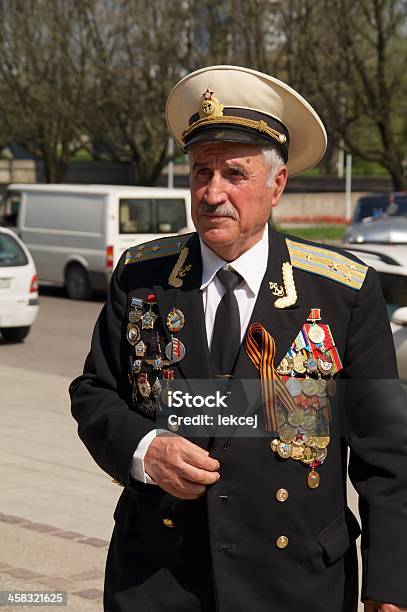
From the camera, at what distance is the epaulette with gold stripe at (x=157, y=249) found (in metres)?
3.07

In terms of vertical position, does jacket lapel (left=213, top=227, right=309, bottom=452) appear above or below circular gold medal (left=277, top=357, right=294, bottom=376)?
above

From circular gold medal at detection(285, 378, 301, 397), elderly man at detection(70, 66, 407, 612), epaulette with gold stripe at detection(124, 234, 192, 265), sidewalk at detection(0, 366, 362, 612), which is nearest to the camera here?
elderly man at detection(70, 66, 407, 612)

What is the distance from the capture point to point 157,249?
3.10m

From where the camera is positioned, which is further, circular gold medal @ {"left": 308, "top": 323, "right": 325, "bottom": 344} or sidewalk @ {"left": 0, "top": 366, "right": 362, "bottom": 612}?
sidewalk @ {"left": 0, "top": 366, "right": 362, "bottom": 612}

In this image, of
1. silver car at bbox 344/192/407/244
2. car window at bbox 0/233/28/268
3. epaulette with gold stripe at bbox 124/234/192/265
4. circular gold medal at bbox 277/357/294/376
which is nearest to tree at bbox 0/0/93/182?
silver car at bbox 344/192/407/244

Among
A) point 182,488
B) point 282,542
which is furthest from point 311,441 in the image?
point 182,488

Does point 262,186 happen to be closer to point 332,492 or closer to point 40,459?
point 332,492

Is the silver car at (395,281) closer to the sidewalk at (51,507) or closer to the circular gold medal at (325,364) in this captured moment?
the sidewalk at (51,507)

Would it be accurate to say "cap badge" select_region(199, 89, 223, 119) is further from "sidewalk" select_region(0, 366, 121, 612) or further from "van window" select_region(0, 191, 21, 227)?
"van window" select_region(0, 191, 21, 227)

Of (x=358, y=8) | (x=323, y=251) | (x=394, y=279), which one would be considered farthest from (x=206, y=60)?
(x=323, y=251)

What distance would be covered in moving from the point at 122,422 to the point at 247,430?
28cm

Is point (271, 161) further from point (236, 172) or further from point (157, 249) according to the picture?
point (157, 249)

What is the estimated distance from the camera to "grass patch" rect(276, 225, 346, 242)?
34491 millimetres

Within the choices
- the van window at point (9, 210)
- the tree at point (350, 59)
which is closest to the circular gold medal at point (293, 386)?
the van window at point (9, 210)
